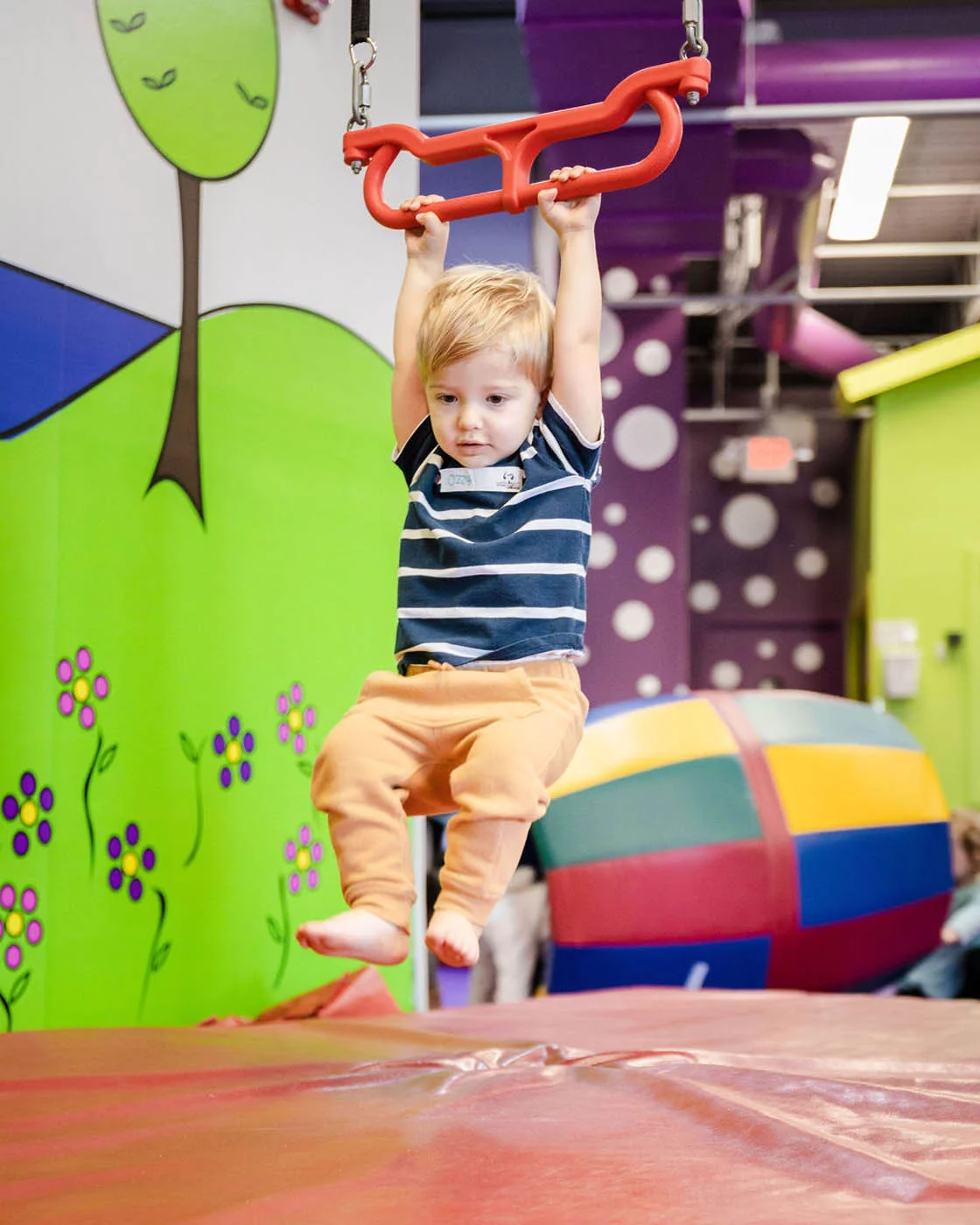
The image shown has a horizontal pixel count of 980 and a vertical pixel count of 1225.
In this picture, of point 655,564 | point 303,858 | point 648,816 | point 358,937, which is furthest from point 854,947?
point 655,564

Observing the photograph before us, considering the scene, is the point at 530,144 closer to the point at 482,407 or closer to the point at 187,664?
the point at 482,407

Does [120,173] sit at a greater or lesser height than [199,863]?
greater

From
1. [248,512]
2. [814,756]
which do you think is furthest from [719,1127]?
[814,756]

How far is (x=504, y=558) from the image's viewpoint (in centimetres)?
208

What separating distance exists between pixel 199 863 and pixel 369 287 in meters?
1.55

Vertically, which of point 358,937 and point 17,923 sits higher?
point 358,937

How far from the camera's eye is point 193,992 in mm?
2896

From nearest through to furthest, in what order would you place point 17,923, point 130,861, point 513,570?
point 513,570 → point 17,923 → point 130,861

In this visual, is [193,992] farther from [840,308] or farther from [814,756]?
[840,308]

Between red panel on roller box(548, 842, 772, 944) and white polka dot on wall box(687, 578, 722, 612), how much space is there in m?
6.30

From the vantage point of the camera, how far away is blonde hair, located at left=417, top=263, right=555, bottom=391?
2.07m

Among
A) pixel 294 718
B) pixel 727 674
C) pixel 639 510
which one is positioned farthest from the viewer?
pixel 727 674

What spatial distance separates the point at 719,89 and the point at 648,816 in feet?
7.85

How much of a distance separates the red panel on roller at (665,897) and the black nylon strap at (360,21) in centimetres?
265
